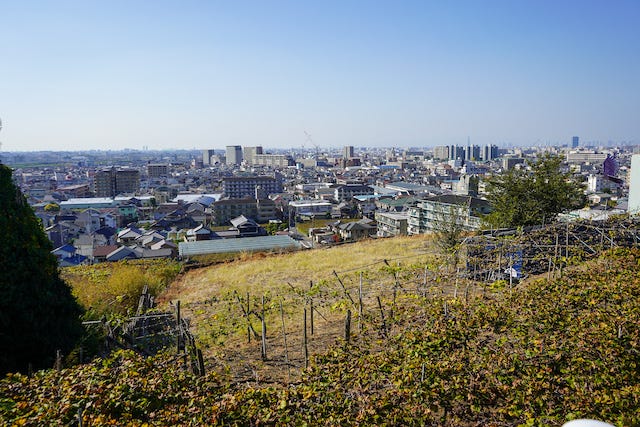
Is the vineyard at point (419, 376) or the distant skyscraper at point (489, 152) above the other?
the distant skyscraper at point (489, 152)

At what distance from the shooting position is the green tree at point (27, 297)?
12.3 feet

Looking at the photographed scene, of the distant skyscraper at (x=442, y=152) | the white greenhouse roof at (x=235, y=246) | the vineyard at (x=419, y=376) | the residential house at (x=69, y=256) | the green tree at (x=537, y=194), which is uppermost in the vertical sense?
the distant skyscraper at (x=442, y=152)

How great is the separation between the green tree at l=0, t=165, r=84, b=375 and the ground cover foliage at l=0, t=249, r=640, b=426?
44.0 inches

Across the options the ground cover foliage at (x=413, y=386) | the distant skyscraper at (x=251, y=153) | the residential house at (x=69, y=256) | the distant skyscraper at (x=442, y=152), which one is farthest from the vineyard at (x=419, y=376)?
the distant skyscraper at (x=442, y=152)

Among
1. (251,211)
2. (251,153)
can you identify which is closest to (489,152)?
(251,153)

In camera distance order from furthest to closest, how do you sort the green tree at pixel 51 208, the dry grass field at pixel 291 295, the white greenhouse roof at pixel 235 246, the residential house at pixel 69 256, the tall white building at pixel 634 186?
the green tree at pixel 51 208 → the residential house at pixel 69 256 → the white greenhouse roof at pixel 235 246 → the tall white building at pixel 634 186 → the dry grass field at pixel 291 295

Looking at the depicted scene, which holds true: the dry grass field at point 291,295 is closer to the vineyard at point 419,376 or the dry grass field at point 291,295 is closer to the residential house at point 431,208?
the vineyard at point 419,376

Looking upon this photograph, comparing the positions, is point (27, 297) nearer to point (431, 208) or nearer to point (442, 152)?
point (431, 208)

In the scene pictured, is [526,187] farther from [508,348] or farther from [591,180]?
[591,180]

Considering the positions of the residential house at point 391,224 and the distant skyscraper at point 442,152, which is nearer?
the residential house at point 391,224

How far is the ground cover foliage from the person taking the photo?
90.0 inches

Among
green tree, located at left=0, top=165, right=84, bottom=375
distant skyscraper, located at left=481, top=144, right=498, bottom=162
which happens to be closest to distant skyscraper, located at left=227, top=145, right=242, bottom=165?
distant skyscraper, located at left=481, top=144, right=498, bottom=162

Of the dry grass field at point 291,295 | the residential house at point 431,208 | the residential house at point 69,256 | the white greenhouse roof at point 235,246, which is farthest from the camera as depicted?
the residential house at point 69,256

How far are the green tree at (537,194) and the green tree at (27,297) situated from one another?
7286 millimetres
